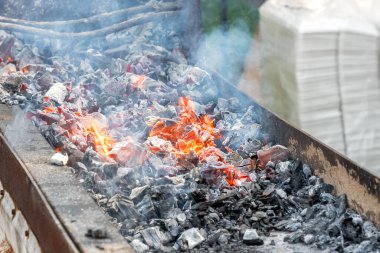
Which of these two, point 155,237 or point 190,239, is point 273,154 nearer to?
point 190,239

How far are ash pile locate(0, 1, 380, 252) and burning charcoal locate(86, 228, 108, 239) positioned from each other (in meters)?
0.01

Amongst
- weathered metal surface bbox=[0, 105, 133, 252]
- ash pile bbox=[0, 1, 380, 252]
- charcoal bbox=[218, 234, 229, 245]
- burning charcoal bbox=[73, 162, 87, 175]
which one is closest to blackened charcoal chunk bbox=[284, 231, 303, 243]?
ash pile bbox=[0, 1, 380, 252]

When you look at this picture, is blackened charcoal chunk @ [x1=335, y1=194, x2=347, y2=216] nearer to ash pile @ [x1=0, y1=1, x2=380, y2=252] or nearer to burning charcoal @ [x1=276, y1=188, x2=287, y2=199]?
ash pile @ [x1=0, y1=1, x2=380, y2=252]

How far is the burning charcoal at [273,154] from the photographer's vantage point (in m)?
7.05

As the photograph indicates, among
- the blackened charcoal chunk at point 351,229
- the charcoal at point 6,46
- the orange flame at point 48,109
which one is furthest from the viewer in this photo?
the charcoal at point 6,46

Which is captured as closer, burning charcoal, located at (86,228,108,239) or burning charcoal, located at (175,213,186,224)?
burning charcoal, located at (86,228,108,239)

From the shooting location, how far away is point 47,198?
527cm

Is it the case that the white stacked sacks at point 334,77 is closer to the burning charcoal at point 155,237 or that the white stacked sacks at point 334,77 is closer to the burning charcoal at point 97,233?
the burning charcoal at point 155,237

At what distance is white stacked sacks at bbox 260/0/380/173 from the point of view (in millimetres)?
6902

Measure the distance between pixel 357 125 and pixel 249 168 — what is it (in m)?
1.26

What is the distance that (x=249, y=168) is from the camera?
278 inches

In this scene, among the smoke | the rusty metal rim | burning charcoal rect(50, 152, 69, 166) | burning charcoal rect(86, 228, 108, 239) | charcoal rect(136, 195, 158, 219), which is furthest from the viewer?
the smoke

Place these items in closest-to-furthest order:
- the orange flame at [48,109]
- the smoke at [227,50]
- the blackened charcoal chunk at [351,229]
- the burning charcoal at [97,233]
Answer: the burning charcoal at [97,233]
the blackened charcoal chunk at [351,229]
the orange flame at [48,109]
the smoke at [227,50]

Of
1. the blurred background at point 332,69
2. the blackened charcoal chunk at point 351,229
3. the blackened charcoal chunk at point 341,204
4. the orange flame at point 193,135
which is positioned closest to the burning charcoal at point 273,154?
the orange flame at point 193,135
